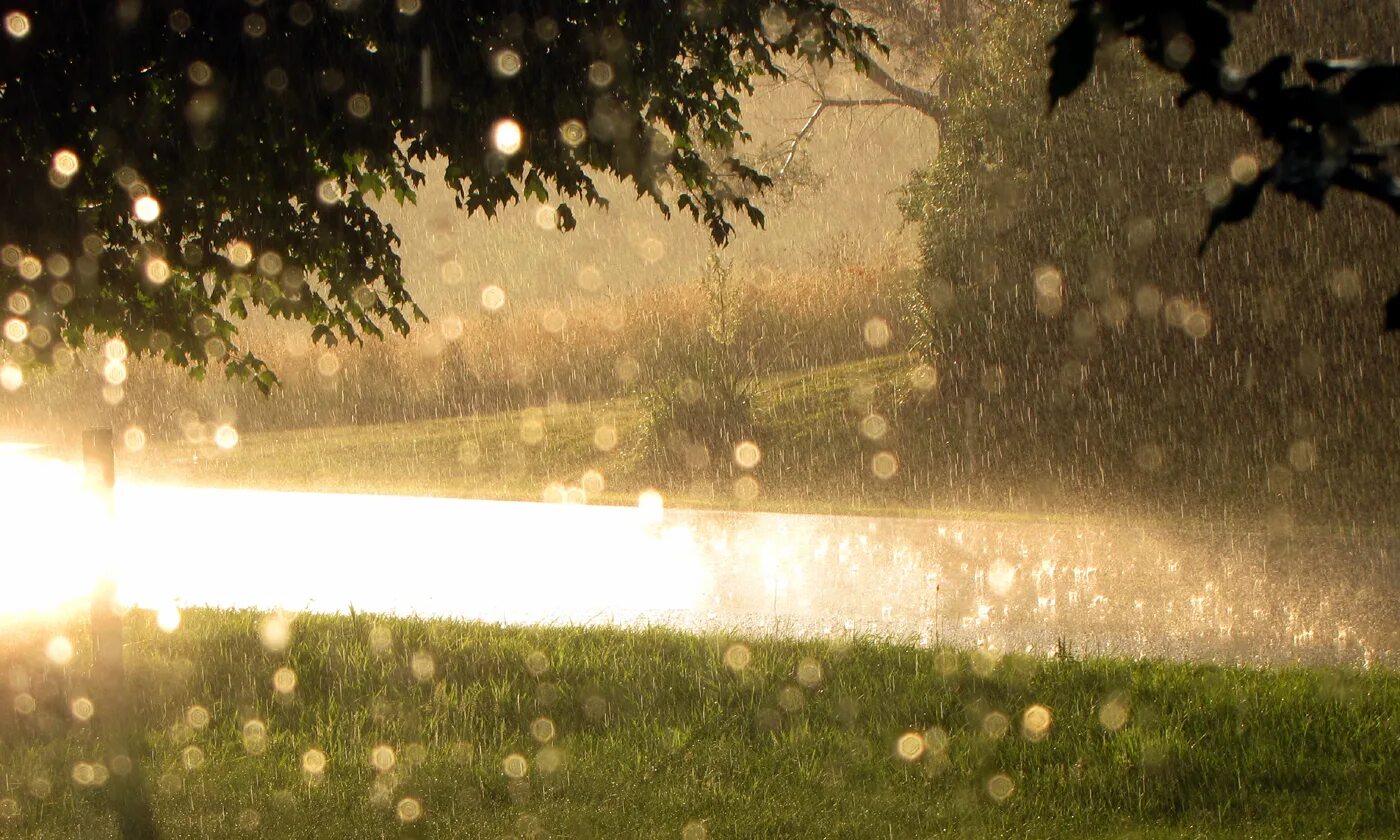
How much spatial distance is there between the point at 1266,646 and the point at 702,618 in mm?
4075

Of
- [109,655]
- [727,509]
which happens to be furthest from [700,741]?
[727,509]

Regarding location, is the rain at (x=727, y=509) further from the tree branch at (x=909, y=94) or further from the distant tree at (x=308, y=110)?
the tree branch at (x=909, y=94)

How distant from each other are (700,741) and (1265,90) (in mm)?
5659

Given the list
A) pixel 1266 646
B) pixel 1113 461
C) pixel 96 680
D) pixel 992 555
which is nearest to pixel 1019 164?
pixel 1113 461

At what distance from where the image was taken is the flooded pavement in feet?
31.6

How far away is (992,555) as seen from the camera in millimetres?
13844

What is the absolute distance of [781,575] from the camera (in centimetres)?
1318

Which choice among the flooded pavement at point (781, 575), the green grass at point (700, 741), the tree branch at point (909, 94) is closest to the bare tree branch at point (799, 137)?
the tree branch at point (909, 94)

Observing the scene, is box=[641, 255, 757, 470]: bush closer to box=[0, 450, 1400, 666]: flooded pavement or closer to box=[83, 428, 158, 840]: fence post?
box=[0, 450, 1400, 666]: flooded pavement

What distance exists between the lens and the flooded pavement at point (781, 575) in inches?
379

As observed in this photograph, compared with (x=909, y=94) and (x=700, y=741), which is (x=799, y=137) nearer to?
(x=909, y=94)

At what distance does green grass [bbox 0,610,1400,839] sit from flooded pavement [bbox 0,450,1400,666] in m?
1.03

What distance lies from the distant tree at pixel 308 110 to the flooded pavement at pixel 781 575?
1.61 m

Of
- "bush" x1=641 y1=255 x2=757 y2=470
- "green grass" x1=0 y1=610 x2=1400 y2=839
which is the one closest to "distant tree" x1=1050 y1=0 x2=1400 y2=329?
"green grass" x1=0 y1=610 x2=1400 y2=839
